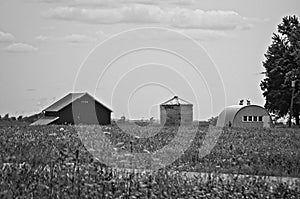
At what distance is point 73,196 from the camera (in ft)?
35.9

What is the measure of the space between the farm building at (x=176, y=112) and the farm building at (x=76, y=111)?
7.18m

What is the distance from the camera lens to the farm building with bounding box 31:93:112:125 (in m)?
63.1

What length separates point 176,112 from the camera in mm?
58750

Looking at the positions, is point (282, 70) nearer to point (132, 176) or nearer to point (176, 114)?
point (176, 114)

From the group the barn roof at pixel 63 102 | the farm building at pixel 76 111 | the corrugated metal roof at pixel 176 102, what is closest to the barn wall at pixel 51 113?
the farm building at pixel 76 111

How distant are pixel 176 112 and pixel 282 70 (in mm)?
23851

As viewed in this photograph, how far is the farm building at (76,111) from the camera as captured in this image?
63125 millimetres

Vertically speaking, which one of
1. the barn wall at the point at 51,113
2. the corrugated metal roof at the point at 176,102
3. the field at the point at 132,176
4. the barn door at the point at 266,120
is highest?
the corrugated metal roof at the point at 176,102

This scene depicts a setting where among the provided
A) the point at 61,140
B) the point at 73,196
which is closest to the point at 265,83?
the point at 61,140

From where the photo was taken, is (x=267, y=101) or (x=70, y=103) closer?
(x=70, y=103)

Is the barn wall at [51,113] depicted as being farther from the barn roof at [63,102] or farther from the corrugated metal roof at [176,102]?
the corrugated metal roof at [176,102]

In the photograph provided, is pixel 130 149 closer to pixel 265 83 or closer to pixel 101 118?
pixel 101 118

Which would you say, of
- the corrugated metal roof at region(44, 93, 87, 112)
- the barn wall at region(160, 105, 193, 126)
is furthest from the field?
the corrugated metal roof at region(44, 93, 87, 112)

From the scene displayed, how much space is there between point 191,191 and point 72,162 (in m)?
3.84
